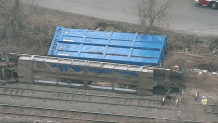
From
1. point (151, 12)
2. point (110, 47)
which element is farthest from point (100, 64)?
point (151, 12)

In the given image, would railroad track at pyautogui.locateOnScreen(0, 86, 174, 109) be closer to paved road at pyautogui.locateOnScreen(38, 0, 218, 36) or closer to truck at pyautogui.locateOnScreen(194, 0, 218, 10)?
paved road at pyautogui.locateOnScreen(38, 0, 218, 36)

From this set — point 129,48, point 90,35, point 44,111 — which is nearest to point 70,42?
point 90,35

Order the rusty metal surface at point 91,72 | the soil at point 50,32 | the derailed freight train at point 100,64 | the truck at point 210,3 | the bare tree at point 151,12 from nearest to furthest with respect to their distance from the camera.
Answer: the rusty metal surface at point 91,72
the derailed freight train at point 100,64
the soil at point 50,32
the bare tree at point 151,12
the truck at point 210,3

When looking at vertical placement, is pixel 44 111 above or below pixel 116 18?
below

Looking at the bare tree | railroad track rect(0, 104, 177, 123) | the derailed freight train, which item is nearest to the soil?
the bare tree

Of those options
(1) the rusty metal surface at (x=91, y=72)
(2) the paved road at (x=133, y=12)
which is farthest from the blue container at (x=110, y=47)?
(2) the paved road at (x=133, y=12)

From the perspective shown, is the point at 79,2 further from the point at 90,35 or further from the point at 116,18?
the point at 90,35

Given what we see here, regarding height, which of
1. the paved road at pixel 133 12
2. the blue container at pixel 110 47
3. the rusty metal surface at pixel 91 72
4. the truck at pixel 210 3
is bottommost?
the rusty metal surface at pixel 91 72

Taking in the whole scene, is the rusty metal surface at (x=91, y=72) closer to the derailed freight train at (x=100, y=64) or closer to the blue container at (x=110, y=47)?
the derailed freight train at (x=100, y=64)
